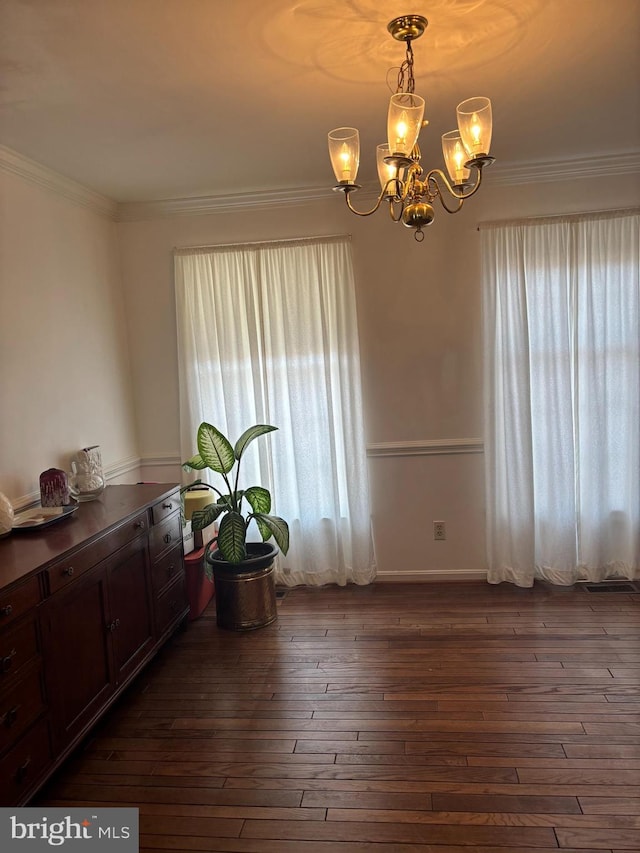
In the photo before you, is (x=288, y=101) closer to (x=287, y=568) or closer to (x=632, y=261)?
(x=632, y=261)

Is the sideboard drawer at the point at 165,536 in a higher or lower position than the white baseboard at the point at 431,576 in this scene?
higher

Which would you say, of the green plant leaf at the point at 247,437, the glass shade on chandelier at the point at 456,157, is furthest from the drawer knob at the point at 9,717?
the glass shade on chandelier at the point at 456,157

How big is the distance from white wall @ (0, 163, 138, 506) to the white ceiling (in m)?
0.31

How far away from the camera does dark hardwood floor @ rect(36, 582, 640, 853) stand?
6.80 ft

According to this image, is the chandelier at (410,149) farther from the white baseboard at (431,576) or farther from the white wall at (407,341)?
the white baseboard at (431,576)

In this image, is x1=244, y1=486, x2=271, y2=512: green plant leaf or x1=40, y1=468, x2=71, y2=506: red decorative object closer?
x1=40, y1=468, x2=71, y2=506: red decorative object

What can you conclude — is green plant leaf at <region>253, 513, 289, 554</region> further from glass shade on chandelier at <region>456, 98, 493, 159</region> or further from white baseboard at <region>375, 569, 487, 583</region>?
glass shade on chandelier at <region>456, 98, 493, 159</region>

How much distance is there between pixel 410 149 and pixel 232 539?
2.28m

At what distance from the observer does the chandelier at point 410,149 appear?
1.87 metres

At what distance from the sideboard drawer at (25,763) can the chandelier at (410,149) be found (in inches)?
81.3

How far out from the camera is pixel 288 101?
2643 millimetres

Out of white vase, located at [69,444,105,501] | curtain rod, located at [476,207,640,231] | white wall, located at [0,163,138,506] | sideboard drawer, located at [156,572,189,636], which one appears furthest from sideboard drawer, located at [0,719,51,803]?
curtain rod, located at [476,207,640,231]

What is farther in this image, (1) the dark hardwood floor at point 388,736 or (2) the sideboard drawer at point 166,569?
(2) the sideboard drawer at point 166,569

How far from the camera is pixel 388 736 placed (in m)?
2.54
